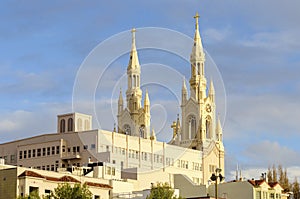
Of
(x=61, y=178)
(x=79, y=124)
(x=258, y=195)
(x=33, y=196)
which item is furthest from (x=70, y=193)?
(x=79, y=124)

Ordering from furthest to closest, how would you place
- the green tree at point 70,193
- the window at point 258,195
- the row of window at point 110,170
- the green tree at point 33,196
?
the row of window at point 110,170, the window at point 258,195, the green tree at point 70,193, the green tree at point 33,196

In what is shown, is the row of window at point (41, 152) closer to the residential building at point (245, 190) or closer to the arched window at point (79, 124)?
the arched window at point (79, 124)

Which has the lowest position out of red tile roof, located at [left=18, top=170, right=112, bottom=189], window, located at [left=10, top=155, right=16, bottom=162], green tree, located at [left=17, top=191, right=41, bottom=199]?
green tree, located at [left=17, top=191, right=41, bottom=199]

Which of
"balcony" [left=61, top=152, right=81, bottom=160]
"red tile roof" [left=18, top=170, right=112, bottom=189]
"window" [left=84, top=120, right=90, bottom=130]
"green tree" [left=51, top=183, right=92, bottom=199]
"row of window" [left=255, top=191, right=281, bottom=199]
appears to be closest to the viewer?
"green tree" [left=51, top=183, right=92, bottom=199]

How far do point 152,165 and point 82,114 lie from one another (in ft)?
70.4

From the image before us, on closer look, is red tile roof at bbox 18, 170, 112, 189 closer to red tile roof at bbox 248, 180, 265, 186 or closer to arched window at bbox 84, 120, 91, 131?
red tile roof at bbox 248, 180, 265, 186

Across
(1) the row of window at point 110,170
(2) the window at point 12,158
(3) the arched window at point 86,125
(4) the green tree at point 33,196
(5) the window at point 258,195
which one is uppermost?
(3) the arched window at point 86,125

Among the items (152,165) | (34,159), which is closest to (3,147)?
(34,159)

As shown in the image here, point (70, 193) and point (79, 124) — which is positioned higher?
point (79, 124)

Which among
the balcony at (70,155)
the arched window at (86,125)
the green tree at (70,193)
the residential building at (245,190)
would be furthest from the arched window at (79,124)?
the green tree at (70,193)

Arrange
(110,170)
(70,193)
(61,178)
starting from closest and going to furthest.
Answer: (70,193), (61,178), (110,170)

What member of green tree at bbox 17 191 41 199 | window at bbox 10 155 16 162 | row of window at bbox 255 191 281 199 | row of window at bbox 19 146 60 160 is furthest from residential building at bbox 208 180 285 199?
window at bbox 10 155 16 162

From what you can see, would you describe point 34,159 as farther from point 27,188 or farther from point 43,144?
point 27,188

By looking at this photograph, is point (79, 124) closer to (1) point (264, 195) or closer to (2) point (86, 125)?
(2) point (86, 125)
